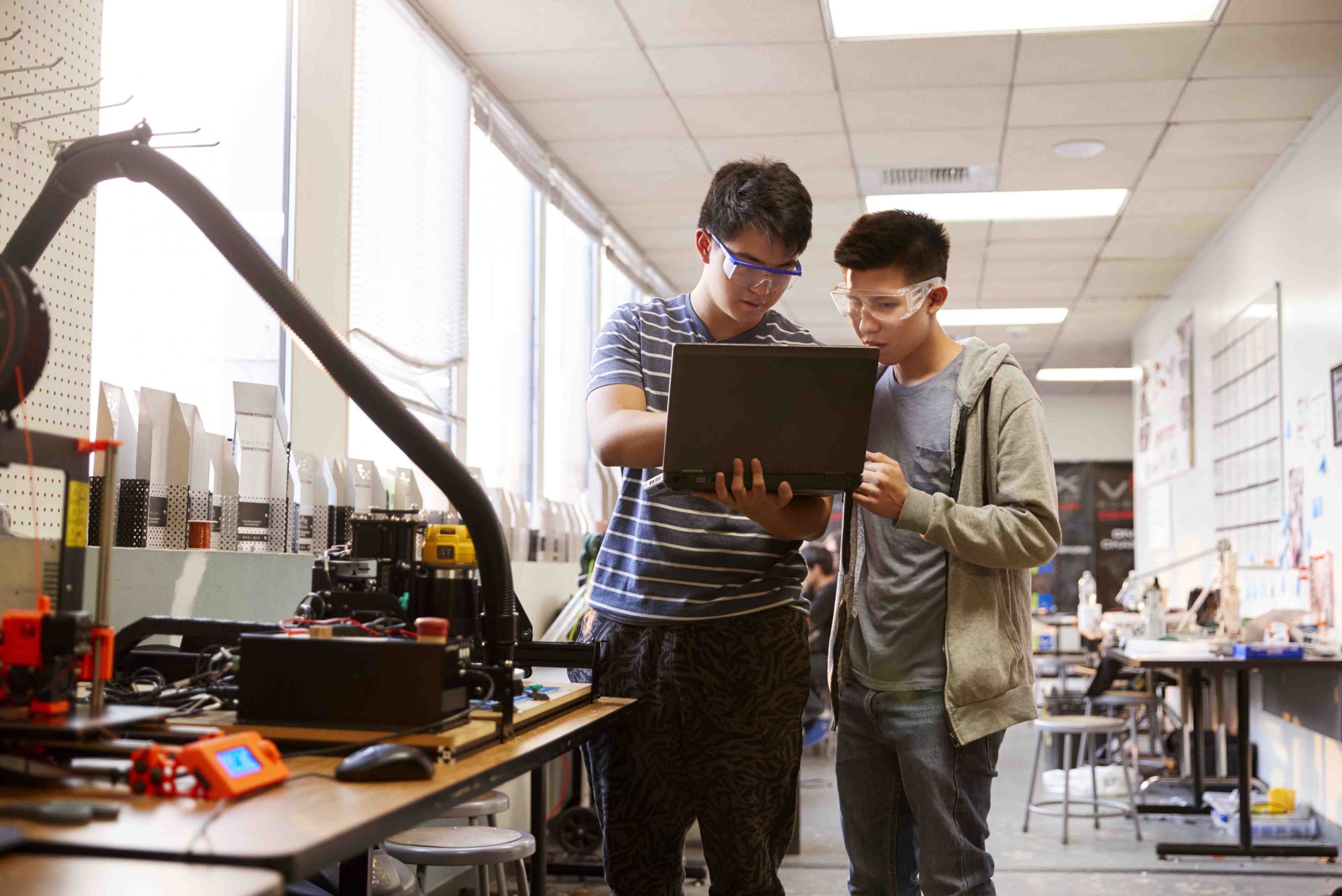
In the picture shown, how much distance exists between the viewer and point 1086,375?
1182 centimetres

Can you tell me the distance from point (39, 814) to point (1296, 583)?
5571 mm

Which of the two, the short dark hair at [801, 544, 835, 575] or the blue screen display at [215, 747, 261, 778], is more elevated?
the short dark hair at [801, 544, 835, 575]

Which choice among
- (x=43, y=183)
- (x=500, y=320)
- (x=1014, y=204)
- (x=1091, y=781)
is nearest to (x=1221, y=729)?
(x=1091, y=781)

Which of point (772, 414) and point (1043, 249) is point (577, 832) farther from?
point (1043, 249)

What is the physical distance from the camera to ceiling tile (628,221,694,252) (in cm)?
708

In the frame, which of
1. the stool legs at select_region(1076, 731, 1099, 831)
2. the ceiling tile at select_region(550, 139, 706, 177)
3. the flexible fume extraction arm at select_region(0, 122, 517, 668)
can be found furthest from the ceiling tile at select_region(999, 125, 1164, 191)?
the flexible fume extraction arm at select_region(0, 122, 517, 668)

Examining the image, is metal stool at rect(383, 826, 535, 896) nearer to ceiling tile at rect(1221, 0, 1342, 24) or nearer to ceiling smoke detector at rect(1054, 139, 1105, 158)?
ceiling tile at rect(1221, 0, 1342, 24)

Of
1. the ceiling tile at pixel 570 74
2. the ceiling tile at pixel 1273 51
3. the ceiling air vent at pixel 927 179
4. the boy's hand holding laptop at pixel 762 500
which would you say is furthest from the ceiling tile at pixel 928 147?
the boy's hand holding laptop at pixel 762 500

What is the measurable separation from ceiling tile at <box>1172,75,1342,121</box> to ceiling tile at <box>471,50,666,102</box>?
216 centimetres

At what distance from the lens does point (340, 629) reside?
1355 mm

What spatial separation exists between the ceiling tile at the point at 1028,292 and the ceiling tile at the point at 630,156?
10.1 ft

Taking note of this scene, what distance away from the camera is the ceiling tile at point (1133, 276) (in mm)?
7676

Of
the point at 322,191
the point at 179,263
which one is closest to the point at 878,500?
the point at 179,263

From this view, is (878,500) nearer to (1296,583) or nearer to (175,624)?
(175,624)
